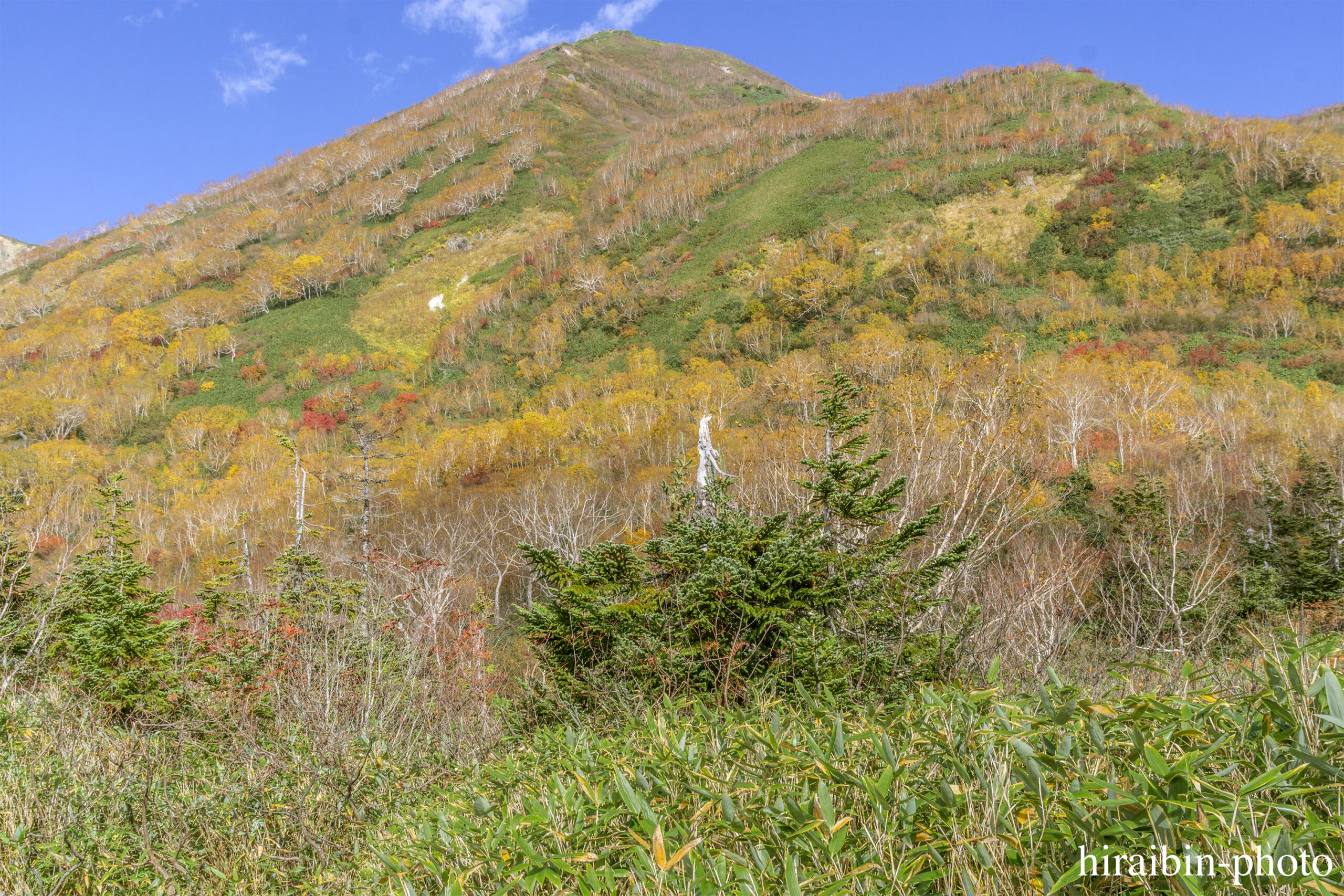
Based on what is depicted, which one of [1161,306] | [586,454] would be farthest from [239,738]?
[1161,306]

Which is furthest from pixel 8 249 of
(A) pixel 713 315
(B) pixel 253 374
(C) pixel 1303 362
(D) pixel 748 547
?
(C) pixel 1303 362

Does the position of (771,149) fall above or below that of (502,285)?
above

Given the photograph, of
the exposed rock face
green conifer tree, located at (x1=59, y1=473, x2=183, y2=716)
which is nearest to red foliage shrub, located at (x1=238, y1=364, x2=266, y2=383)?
green conifer tree, located at (x1=59, y1=473, x2=183, y2=716)

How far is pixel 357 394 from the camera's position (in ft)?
202

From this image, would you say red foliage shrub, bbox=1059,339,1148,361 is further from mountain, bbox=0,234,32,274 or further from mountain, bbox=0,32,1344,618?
mountain, bbox=0,234,32,274

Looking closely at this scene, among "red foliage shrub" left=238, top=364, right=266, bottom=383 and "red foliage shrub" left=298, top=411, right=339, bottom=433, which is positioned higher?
"red foliage shrub" left=238, top=364, right=266, bottom=383

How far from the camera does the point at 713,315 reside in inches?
2309

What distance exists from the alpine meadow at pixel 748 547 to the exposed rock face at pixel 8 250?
350 feet

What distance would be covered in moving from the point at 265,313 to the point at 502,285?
3157 cm

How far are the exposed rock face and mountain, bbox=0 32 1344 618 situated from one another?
5200cm

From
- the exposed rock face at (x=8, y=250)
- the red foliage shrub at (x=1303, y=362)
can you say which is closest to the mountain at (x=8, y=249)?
the exposed rock face at (x=8, y=250)

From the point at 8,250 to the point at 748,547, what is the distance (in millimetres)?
232792

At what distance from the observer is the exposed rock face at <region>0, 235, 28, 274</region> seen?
5906 inches

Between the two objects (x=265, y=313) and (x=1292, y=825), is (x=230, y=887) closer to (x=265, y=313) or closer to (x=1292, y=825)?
(x=1292, y=825)
